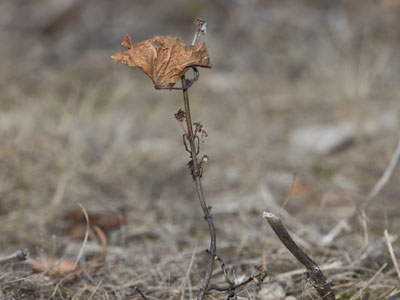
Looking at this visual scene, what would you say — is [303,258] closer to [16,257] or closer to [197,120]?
[16,257]

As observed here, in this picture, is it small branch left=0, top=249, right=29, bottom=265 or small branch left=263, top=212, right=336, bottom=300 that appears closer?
small branch left=263, top=212, right=336, bottom=300

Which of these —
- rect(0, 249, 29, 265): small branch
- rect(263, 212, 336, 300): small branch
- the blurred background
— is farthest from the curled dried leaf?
the blurred background

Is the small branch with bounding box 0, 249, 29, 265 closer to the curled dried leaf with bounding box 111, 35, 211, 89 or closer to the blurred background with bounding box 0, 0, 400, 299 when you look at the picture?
the blurred background with bounding box 0, 0, 400, 299

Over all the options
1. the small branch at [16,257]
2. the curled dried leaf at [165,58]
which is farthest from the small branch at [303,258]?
the small branch at [16,257]

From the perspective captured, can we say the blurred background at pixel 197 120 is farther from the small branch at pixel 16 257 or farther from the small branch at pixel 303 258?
the small branch at pixel 303 258

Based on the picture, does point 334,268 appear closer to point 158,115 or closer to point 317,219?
point 317,219

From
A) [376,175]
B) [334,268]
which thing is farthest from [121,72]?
[334,268]
